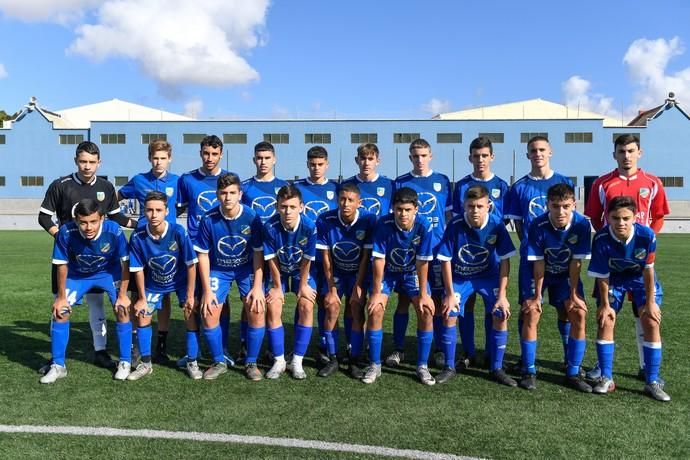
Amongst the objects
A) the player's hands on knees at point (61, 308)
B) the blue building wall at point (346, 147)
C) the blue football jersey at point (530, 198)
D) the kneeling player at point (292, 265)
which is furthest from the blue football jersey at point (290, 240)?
the blue building wall at point (346, 147)

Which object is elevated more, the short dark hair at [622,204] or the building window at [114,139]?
the building window at [114,139]

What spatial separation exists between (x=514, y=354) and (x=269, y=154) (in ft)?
9.24

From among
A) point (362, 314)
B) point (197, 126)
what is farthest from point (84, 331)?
point (197, 126)

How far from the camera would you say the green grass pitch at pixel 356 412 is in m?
2.87

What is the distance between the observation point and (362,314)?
4.35 m

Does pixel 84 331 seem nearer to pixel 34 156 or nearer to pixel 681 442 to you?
pixel 681 442

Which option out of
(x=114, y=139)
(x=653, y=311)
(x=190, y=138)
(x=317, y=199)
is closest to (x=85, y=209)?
(x=317, y=199)

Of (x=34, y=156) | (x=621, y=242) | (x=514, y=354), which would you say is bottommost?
(x=514, y=354)

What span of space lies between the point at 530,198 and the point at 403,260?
119 centimetres

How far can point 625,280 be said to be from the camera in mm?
3863

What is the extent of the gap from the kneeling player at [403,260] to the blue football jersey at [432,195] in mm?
561

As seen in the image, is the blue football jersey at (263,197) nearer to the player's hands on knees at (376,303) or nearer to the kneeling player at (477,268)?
the player's hands on knees at (376,303)

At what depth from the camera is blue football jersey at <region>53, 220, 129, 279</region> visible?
4117 mm

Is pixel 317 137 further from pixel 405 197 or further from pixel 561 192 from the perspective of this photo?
pixel 561 192
